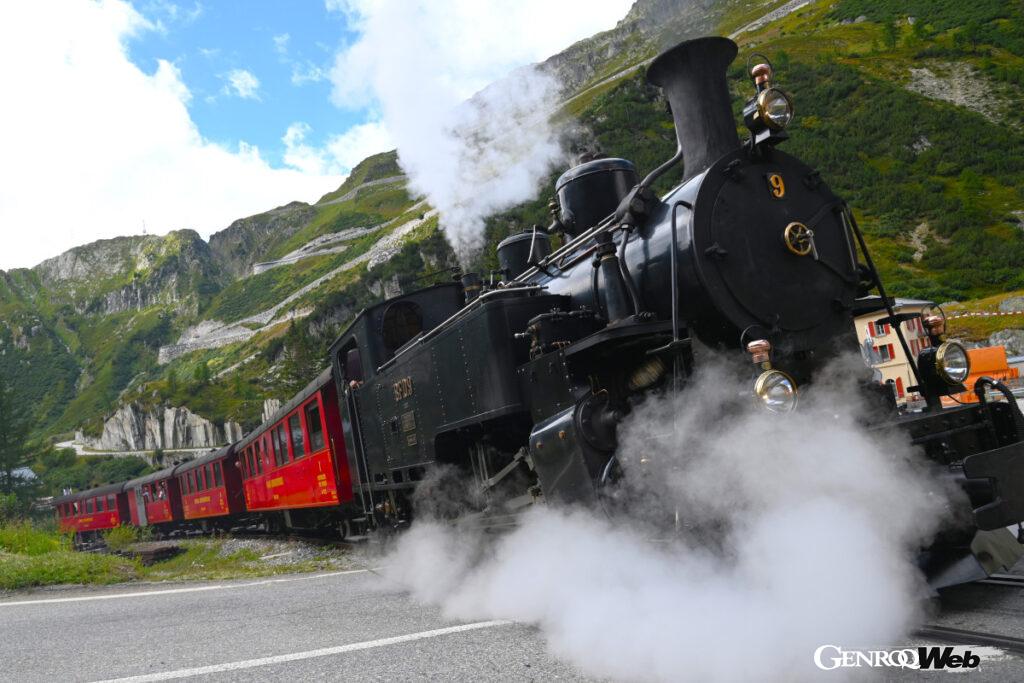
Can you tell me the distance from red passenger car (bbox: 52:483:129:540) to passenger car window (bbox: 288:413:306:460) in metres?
20.0

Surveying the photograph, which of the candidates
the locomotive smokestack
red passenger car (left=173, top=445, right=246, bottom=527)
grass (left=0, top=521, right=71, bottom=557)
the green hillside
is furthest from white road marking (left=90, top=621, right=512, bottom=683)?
red passenger car (left=173, top=445, right=246, bottom=527)

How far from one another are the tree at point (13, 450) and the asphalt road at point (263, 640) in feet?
234

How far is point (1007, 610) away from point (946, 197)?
64.9m

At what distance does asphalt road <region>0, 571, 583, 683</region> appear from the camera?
4.30 metres

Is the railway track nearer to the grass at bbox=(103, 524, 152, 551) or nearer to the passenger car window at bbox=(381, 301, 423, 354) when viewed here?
the passenger car window at bbox=(381, 301, 423, 354)

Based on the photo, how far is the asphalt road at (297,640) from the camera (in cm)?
409

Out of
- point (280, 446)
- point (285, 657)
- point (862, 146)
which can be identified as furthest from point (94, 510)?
point (862, 146)

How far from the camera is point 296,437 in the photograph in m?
13.1

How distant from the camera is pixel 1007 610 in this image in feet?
13.6

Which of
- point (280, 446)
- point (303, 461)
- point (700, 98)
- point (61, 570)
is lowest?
point (61, 570)

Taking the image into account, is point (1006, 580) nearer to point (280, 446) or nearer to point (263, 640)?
point (263, 640)

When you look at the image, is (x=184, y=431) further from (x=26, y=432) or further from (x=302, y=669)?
(x=302, y=669)

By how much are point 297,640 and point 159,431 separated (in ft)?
335

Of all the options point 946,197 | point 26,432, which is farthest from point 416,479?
point 26,432
